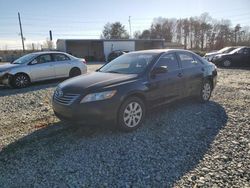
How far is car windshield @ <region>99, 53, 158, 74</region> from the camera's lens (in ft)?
15.7

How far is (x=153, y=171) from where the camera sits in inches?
122

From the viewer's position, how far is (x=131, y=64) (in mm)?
5062

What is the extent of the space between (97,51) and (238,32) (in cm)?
3986

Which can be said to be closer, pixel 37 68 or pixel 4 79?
pixel 4 79

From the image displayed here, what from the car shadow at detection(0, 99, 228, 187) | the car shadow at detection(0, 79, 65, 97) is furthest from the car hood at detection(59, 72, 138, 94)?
the car shadow at detection(0, 79, 65, 97)

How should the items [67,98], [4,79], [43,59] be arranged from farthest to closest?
1. [43,59]
2. [4,79]
3. [67,98]

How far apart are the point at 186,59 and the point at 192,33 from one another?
222 ft

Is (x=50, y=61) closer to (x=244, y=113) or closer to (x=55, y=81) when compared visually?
(x=55, y=81)

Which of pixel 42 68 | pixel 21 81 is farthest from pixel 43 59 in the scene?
pixel 21 81

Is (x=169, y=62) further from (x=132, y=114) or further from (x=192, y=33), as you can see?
(x=192, y=33)

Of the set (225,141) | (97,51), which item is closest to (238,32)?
(97,51)

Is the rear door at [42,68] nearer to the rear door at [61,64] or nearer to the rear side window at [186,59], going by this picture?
the rear door at [61,64]

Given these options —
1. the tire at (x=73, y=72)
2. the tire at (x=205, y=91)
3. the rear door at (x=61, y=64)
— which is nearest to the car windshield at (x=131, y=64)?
Result: the tire at (x=205, y=91)

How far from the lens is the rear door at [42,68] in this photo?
9.66m
